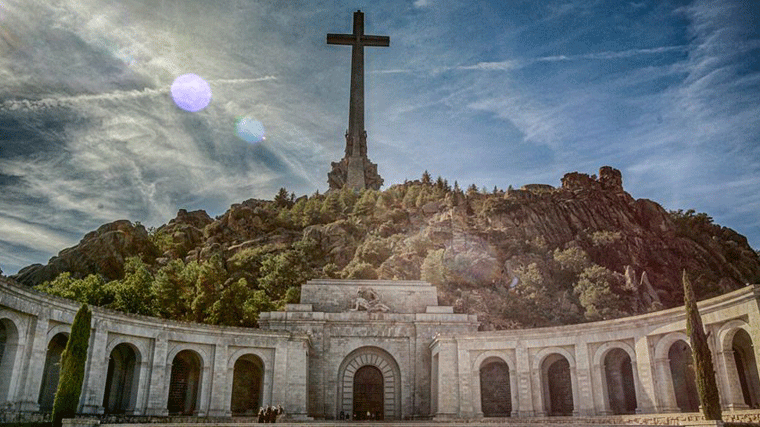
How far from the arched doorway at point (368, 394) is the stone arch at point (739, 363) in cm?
2301

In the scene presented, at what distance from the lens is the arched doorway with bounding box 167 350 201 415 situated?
3997 cm

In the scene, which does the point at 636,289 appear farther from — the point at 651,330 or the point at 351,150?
the point at 351,150

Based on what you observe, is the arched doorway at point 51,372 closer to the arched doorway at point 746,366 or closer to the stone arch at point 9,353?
the stone arch at point 9,353

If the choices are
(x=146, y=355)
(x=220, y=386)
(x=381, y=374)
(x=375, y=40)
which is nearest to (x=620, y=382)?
(x=381, y=374)

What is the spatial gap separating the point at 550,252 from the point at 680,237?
66.5 feet

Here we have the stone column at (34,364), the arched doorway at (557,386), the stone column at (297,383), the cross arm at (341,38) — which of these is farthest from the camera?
the cross arm at (341,38)

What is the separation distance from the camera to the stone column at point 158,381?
35875mm

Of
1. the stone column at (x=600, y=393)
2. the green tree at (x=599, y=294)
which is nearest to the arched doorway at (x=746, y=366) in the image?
the stone column at (x=600, y=393)

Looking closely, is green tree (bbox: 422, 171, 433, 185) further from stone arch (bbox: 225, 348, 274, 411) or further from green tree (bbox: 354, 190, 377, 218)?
stone arch (bbox: 225, 348, 274, 411)

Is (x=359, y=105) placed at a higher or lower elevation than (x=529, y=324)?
higher

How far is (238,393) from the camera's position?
42.5 m

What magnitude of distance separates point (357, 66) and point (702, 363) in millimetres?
78986

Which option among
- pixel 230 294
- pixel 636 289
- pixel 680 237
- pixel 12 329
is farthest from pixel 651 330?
pixel 680 237

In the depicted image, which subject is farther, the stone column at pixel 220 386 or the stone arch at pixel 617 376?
the stone column at pixel 220 386
